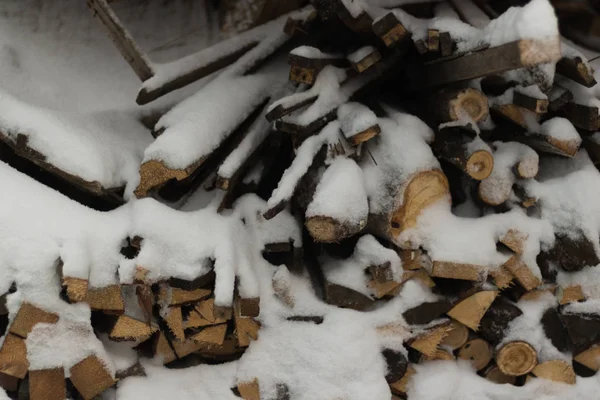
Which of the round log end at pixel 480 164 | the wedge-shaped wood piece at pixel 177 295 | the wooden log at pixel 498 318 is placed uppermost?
the wedge-shaped wood piece at pixel 177 295

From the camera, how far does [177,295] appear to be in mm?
1854

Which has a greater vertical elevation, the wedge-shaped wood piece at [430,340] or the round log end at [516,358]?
the wedge-shaped wood piece at [430,340]

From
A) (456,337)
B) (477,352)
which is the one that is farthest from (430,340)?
(477,352)

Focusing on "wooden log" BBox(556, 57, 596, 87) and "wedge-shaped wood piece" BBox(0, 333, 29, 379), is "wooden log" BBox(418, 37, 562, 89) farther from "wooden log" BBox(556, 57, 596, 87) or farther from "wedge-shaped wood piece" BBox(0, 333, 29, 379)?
"wedge-shaped wood piece" BBox(0, 333, 29, 379)

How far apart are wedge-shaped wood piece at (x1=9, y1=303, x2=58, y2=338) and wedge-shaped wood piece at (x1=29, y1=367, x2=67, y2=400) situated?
0.13 metres

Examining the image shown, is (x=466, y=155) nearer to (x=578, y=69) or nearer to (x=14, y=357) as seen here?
(x=578, y=69)

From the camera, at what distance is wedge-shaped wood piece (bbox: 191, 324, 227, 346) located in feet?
6.34

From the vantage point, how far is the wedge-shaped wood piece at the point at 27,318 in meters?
1.64

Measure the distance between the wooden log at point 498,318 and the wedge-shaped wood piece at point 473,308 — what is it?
0.28 feet

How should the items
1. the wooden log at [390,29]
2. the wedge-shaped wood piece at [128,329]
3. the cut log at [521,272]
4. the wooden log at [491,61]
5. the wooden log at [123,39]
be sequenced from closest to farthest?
the wooden log at [491,61]
the wedge-shaped wood piece at [128,329]
the wooden log at [390,29]
the cut log at [521,272]
the wooden log at [123,39]

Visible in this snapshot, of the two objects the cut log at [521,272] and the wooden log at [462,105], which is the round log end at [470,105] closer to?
the wooden log at [462,105]

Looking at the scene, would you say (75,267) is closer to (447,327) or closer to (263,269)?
(263,269)

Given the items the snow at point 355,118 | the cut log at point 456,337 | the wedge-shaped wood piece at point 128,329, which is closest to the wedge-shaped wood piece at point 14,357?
the wedge-shaped wood piece at point 128,329

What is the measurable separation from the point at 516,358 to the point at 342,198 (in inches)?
38.4
